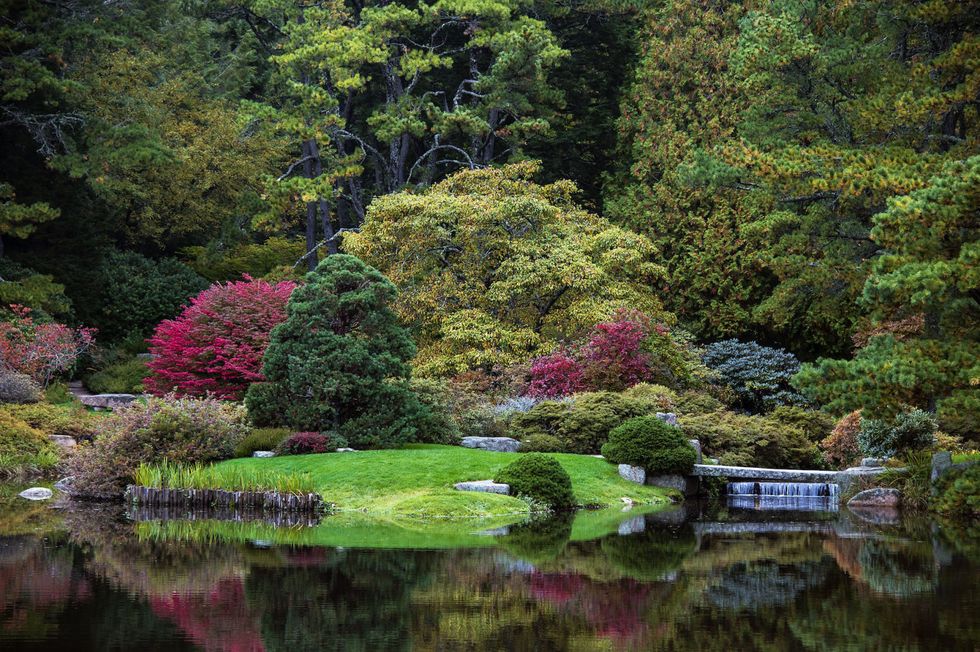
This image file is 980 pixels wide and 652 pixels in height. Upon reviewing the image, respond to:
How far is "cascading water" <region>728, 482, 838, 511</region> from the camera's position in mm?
20203

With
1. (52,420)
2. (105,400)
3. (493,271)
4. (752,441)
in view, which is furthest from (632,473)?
(105,400)

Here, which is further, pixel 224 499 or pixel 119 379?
pixel 119 379

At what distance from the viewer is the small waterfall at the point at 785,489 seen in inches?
815

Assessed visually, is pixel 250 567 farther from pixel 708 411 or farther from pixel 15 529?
pixel 708 411

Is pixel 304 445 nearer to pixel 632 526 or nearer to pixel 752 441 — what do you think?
pixel 632 526

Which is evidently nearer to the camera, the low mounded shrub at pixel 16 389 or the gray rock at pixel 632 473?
the gray rock at pixel 632 473

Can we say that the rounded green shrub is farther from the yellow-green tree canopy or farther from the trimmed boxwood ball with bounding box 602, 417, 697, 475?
the yellow-green tree canopy

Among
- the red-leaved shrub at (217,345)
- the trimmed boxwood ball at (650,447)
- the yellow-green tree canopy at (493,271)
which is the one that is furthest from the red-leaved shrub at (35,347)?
the trimmed boxwood ball at (650,447)

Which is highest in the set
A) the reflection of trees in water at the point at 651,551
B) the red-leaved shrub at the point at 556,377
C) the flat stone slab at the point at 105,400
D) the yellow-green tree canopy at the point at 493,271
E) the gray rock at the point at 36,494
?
the yellow-green tree canopy at the point at 493,271

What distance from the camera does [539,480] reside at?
1758 centimetres

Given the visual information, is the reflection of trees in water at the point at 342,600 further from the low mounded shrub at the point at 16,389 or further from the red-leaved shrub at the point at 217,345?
the low mounded shrub at the point at 16,389

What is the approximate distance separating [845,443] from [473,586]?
1353cm

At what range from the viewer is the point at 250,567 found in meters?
11.9

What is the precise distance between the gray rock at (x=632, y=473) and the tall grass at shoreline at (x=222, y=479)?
18.2 feet
